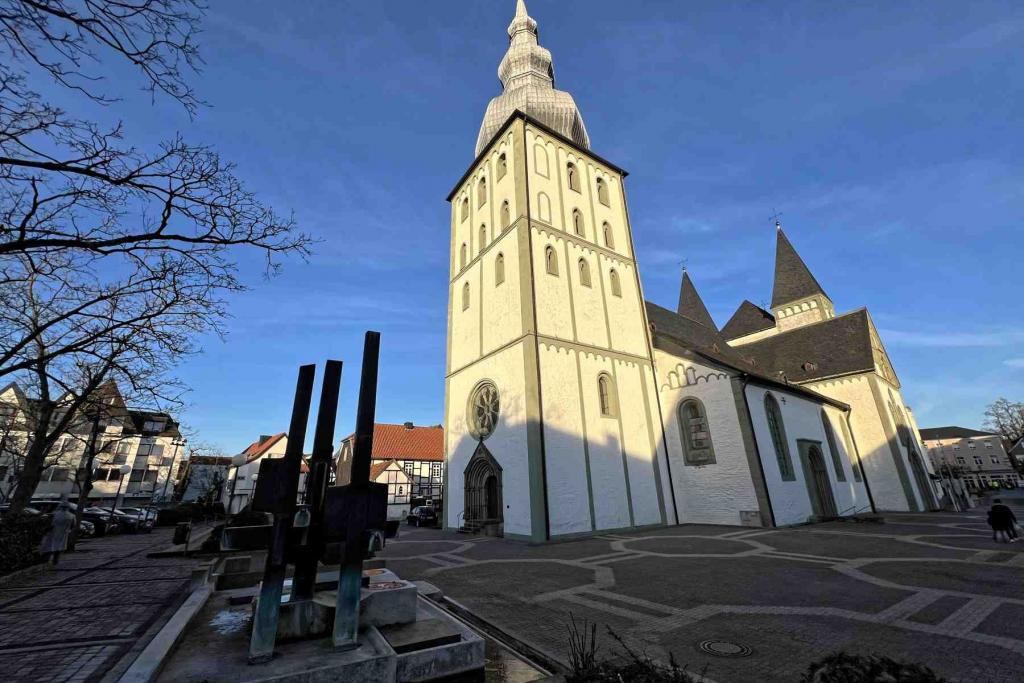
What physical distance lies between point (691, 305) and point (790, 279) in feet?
27.8

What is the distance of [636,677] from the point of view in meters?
2.71

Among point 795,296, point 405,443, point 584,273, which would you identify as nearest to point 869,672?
point 584,273

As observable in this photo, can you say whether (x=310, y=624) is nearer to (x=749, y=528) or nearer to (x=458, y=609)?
(x=458, y=609)

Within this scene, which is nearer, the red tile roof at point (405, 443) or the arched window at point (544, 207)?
the arched window at point (544, 207)

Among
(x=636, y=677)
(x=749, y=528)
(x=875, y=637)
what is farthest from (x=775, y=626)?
(x=749, y=528)

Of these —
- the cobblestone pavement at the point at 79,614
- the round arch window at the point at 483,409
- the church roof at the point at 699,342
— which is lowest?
the cobblestone pavement at the point at 79,614

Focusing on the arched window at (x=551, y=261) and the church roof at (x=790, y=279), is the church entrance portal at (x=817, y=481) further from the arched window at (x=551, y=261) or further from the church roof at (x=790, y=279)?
the church roof at (x=790, y=279)

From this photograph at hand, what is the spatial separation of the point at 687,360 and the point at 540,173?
429 inches

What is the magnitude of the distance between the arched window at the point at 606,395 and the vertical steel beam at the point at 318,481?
13645 millimetres

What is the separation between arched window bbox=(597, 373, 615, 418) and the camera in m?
17.0

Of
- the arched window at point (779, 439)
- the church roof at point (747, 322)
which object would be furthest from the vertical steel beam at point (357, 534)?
the church roof at point (747, 322)

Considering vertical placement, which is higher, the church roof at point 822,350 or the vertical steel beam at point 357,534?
the church roof at point 822,350

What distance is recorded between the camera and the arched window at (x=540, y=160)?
20250mm

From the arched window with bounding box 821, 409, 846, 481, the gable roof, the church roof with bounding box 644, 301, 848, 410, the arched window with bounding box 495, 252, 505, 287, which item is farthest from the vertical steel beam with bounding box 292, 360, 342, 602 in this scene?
the gable roof
